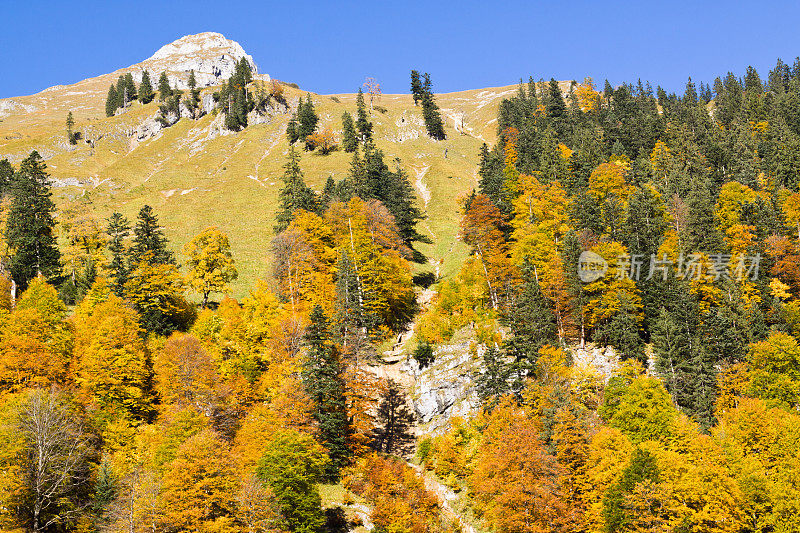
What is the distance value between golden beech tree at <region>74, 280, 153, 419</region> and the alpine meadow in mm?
265

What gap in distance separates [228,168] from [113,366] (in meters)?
102

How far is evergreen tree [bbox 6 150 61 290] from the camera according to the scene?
70625 millimetres

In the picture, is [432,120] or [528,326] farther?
[432,120]

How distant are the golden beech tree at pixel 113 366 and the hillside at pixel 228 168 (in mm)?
21143

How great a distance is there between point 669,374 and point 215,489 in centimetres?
4246

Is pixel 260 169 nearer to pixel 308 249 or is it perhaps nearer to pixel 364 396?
pixel 308 249

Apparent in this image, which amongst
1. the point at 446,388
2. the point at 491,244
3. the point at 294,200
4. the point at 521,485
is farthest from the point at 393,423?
the point at 294,200

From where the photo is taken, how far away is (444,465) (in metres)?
52.3

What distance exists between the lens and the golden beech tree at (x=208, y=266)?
70375 mm

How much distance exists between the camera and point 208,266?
234 ft

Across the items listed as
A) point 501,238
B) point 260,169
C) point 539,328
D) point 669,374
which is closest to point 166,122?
point 260,169

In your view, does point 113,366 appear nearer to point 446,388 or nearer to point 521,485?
point 446,388
